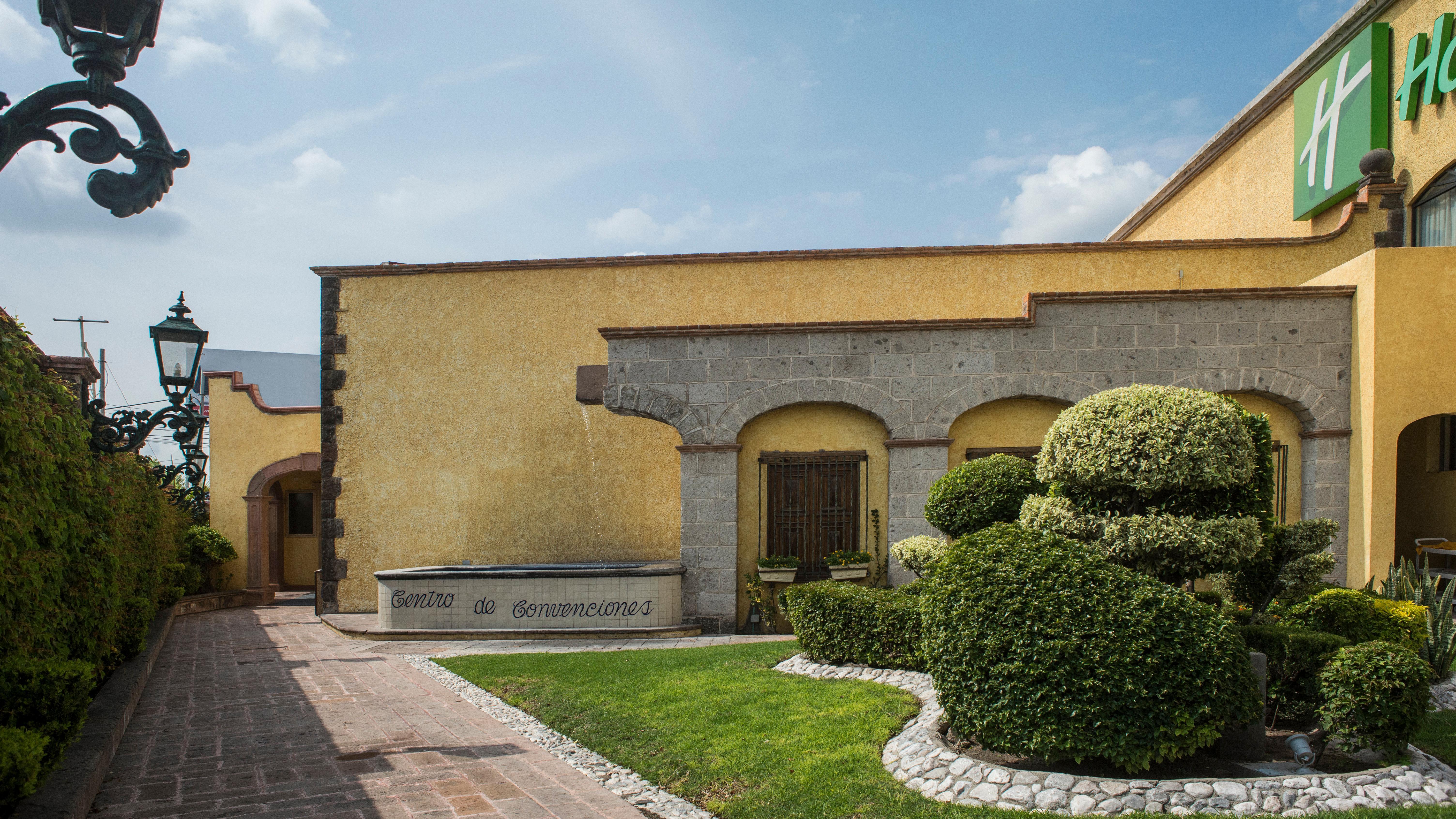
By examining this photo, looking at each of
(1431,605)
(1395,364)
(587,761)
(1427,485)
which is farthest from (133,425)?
(1427,485)

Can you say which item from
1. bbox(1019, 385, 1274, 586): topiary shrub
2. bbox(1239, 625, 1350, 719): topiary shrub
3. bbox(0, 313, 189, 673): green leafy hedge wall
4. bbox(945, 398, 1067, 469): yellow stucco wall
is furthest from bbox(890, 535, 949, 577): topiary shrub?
bbox(0, 313, 189, 673): green leafy hedge wall

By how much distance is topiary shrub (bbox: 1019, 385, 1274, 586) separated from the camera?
5812 mm

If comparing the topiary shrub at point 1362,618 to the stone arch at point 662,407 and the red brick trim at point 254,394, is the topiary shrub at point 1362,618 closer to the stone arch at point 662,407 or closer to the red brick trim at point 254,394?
the stone arch at point 662,407

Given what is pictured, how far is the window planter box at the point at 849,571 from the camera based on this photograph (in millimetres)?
10961

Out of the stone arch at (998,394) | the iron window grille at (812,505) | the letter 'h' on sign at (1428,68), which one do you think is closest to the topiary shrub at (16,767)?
the iron window grille at (812,505)

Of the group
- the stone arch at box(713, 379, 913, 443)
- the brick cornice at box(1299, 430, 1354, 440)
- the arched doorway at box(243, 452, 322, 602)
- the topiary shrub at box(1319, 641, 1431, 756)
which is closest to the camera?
the topiary shrub at box(1319, 641, 1431, 756)

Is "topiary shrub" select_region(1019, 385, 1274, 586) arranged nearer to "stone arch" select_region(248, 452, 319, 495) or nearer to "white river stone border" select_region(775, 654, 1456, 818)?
"white river stone border" select_region(775, 654, 1456, 818)

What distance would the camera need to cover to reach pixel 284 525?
71.0 feet

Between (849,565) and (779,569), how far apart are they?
34.7 inches

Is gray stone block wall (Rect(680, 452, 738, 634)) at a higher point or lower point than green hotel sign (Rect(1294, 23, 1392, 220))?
lower

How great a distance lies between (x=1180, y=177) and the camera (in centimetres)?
1795

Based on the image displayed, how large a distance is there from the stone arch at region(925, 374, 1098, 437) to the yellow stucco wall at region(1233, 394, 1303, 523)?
6.78ft

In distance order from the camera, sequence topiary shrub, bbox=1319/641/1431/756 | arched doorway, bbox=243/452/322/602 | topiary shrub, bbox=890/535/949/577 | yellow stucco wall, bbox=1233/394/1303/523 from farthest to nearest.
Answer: arched doorway, bbox=243/452/322/602, yellow stucco wall, bbox=1233/394/1303/523, topiary shrub, bbox=890/535/949/577, topiary shrub, bbox=1319/641/1431/756

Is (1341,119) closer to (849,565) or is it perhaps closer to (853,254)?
(853,254)
